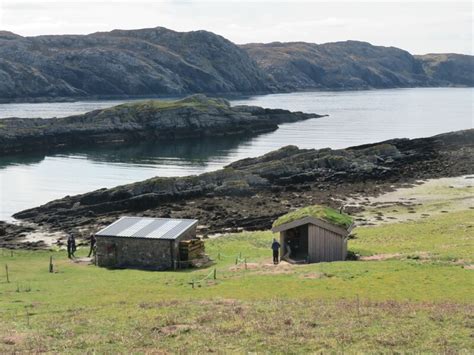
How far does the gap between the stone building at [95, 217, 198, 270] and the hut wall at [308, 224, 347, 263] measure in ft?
29.7

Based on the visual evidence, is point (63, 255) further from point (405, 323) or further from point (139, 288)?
point (405, 323)

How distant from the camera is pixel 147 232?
39969mm

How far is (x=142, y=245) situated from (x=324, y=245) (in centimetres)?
1255

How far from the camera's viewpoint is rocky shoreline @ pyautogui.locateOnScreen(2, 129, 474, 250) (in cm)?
6262

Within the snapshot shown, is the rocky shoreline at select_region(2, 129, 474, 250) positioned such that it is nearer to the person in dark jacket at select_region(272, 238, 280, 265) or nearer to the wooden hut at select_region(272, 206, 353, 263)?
the wooden hut at select_region(272, 206, 353, 263)

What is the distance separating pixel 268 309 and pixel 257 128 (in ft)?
448

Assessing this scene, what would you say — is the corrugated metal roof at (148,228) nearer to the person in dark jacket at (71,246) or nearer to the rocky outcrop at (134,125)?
the person in dark jacket at (71,246)

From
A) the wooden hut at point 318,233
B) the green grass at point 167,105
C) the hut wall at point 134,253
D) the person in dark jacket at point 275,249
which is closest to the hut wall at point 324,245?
the wooden hut at point 318,233

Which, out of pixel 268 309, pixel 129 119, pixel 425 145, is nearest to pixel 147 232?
pixel 268 309

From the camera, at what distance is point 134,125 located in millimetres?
144125

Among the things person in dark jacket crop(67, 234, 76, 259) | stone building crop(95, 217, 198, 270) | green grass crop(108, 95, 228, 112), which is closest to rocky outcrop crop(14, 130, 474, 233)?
person in dark jacket crop(67, 234, 76, 259)

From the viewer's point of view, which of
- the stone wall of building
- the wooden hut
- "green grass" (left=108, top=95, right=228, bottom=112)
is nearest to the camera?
the wooden hut

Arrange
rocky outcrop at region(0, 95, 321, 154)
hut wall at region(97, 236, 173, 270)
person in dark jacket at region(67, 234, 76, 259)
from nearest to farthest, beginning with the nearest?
hut wall at region(97, 236, 173, 270) < person in dark jacket at region(67, 234, 76, 259) < rocky outcrop at region(0, 95, 321, 154)

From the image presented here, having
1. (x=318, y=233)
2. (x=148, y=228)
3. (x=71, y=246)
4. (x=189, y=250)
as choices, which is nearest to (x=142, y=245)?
(x=148, y=228)
